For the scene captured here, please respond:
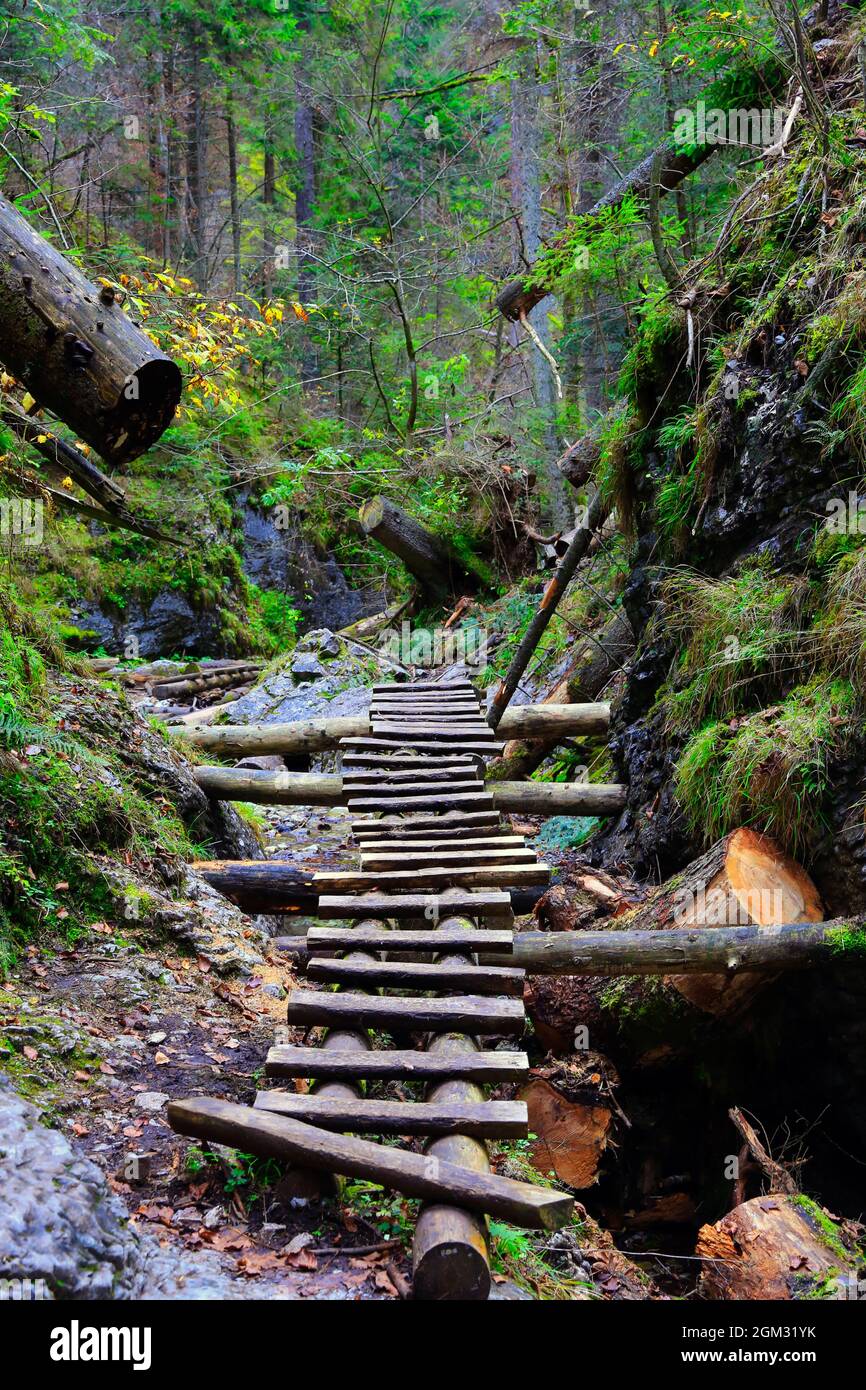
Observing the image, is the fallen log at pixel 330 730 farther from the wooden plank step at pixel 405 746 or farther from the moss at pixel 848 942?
the moss at pixel 848 942

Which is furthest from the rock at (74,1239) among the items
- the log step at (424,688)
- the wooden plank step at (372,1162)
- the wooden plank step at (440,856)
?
the log step at (424,688)

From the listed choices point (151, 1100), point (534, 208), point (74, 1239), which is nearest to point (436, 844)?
point (151, 1100)

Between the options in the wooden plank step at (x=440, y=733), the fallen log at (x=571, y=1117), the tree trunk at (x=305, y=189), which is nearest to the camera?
the fallen log at (x=571, y=1117)

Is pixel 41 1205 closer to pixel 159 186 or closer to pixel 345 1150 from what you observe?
pixel 345 1150

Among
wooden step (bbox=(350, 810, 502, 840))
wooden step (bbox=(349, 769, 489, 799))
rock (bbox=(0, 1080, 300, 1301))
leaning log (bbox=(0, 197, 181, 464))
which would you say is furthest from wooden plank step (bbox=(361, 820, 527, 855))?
leaning log (bbox=(0, 197, 181, 464))

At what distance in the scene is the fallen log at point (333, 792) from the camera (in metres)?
6.67

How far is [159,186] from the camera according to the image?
58.8 ft

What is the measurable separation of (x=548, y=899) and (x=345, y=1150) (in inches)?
135

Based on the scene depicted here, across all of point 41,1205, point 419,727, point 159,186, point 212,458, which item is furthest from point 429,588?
point 41,1205

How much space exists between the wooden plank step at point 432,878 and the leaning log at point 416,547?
28.7 feet

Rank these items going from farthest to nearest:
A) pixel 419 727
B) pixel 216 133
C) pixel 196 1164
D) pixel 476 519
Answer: pixel 216 133 < pixel 476 519 < pixel 419 727 < pixel 196 1164

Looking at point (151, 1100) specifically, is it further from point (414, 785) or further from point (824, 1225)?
point (414, 785)

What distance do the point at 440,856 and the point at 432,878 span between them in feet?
0.84

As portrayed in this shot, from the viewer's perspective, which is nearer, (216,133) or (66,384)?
(66,384)
